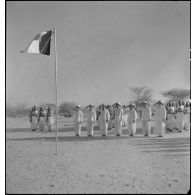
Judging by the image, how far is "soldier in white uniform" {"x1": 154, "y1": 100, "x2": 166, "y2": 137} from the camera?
987 cm

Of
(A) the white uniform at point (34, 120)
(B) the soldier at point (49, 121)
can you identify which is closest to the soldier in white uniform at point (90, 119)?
(B) the soldier at point (49, 121)

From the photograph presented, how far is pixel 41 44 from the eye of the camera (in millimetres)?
6332

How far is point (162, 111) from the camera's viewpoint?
396 inches

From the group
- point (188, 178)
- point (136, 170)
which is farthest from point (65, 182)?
point (188, 178)

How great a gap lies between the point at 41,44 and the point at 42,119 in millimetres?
7875

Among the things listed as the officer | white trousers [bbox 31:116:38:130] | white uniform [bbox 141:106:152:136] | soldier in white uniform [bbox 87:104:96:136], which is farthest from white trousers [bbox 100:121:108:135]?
white trousers [bbox 31:116:38:130]

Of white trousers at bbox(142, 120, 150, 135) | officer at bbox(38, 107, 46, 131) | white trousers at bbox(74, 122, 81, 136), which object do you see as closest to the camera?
white trousers at bbox(142, 120, 150, 135)

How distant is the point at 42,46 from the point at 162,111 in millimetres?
5710

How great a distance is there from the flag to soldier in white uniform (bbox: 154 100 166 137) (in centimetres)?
545

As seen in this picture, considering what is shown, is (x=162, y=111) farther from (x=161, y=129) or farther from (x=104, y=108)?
(x=104, y=108)

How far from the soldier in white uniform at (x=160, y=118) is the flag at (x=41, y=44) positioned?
5451 millimetres

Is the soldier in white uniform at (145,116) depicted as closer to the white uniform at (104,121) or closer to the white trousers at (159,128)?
the white trousers at (159,128)

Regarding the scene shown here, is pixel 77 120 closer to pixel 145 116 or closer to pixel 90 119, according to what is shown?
pixel 90 119

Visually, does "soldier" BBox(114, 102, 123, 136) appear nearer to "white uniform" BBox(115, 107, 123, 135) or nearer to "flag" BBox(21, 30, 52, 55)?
"white uniform" BBox(115, 107, 123, 135)
